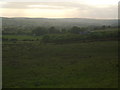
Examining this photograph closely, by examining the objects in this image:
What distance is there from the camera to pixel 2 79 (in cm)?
2256

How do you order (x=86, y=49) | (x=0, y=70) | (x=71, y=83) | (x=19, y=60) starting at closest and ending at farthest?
(x=71, y=83) < (x=0, y=70) < (x=19, y=60) < (x=86, y=49)

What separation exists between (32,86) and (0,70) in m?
8.42

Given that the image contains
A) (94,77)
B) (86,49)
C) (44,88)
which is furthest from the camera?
(86,49)

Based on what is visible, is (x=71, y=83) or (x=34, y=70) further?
(x=34, y=70)

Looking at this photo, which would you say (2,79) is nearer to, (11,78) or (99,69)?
(11,78)

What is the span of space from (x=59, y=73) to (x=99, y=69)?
16.8 ft

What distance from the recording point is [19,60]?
32844 millimetres

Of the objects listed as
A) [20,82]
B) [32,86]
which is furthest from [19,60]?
[32,86]

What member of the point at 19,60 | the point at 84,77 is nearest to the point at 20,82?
the point at 84,77

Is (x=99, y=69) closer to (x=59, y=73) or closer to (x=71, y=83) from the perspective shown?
(x=59, y=73)

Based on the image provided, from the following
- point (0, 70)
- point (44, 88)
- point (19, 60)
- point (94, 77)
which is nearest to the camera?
point (44, 88)

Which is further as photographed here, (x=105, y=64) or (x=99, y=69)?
(x=105, y=64)

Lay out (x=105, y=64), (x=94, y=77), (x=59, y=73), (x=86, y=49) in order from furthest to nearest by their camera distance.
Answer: (x=86, y=49) → (x=105, y=64) → (x=59, y=73) → (x=94, y=77)

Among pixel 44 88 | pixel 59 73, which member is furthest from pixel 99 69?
pixel 44 88
